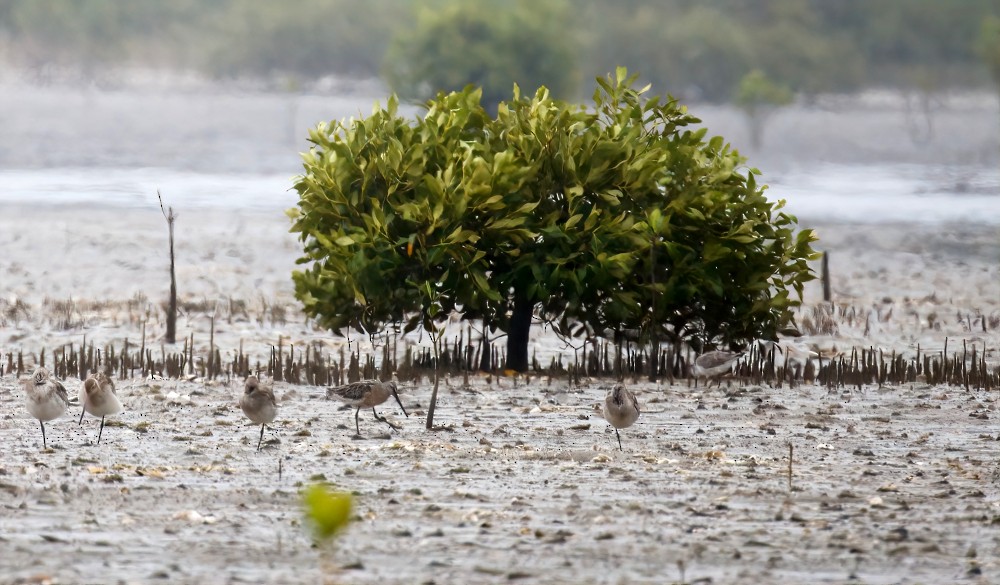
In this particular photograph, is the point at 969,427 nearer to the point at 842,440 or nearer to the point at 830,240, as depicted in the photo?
the point at 842,440

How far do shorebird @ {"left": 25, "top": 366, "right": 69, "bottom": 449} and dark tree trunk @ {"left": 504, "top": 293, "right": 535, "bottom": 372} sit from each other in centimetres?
483

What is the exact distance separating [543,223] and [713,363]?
181 cm

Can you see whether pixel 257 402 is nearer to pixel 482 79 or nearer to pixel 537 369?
pixel 537 369

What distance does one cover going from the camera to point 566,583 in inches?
236

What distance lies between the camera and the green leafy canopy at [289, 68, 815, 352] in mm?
12344

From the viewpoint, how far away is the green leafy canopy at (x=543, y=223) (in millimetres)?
12344

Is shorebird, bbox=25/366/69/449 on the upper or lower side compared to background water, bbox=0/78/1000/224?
lower

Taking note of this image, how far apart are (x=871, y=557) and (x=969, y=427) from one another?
4.21 metres

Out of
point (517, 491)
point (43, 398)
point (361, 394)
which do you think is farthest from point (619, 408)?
point (43, 398)

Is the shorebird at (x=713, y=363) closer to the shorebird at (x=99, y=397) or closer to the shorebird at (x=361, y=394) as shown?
the shorebird at (x=361, y=394)

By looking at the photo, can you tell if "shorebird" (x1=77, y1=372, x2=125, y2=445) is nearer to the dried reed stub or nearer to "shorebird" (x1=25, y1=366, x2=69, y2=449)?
"shorebird" (x1=25, y1=366, x2=69, y2=449)

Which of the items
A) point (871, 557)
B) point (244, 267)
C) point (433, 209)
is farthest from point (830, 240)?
point (871, 557)

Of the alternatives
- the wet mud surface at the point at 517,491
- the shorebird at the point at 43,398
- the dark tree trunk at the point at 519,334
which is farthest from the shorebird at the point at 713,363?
the shorebird at the point at 43,398

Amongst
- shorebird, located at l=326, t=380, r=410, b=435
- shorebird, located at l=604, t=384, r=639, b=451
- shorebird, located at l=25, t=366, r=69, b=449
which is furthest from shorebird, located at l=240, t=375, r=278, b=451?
shorebird, located at l=604, t=384, r=639, b=451
